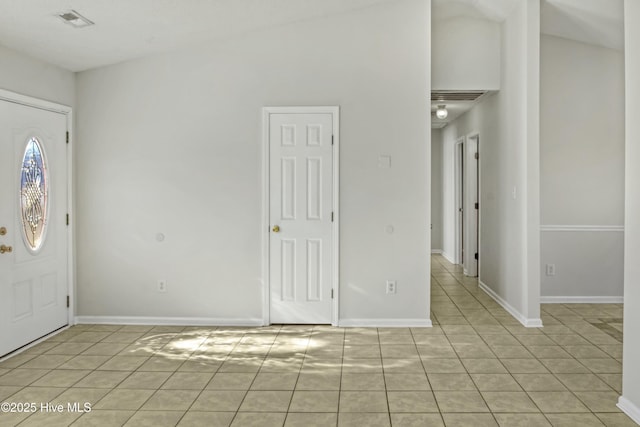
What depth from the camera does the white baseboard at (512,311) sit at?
184 inches

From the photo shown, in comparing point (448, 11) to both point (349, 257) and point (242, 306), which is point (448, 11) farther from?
point (242, 306)

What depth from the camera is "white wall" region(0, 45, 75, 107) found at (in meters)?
3.87

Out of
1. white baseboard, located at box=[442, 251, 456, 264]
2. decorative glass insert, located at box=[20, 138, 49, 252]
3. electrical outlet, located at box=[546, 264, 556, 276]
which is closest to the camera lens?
decorative glass insert, located at box=[20, 138, 49, 252]

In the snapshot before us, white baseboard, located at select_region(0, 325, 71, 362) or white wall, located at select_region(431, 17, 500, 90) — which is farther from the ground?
white wall, located at select_region(431, 17, 500, 90)

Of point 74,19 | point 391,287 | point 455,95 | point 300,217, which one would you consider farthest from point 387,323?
point 74,19

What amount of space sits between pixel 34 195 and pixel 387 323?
3329 mm

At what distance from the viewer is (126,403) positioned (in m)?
3.05

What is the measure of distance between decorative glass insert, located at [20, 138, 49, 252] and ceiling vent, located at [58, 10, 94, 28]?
3.71ft

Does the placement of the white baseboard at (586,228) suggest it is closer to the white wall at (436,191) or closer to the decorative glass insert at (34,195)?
the white wall at (436,191)

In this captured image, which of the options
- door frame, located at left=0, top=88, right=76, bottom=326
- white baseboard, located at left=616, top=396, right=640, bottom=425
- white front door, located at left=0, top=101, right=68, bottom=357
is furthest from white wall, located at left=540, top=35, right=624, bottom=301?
white front door, located at left=0, top=101, right=68, bottom=357

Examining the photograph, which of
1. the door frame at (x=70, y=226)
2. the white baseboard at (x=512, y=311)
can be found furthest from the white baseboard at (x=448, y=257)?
the door frame at (x=70, y=226)

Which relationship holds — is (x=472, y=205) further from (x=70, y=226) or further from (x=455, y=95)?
(x=70, y=226)

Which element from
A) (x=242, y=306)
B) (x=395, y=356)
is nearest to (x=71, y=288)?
(x=242, y=306)

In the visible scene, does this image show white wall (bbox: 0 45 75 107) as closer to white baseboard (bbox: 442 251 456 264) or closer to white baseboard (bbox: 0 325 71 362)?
white baseboard (bbox: 0 325 71 362)
